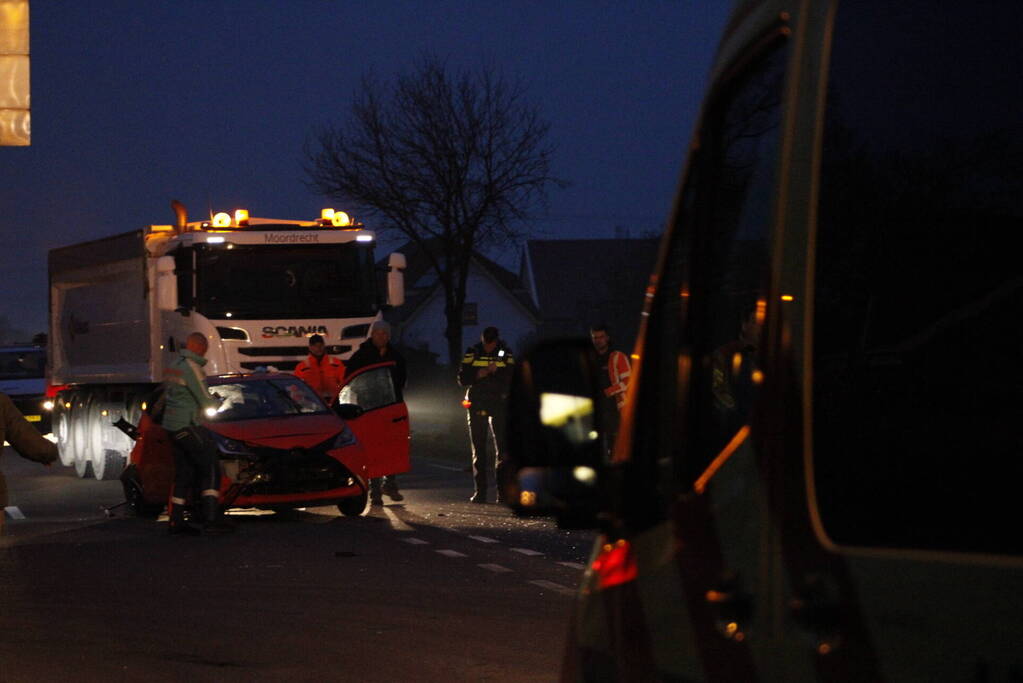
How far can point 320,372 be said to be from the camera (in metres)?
20.1

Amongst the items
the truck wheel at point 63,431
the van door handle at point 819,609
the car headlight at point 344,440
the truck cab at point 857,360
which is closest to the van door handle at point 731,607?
the truck cab at point 857,360

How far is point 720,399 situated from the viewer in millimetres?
2963

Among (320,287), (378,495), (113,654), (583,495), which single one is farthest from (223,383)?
(583,495)

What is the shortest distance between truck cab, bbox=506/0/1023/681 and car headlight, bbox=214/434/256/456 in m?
13.6

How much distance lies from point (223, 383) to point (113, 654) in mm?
8851

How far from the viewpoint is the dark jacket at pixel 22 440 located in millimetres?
9648

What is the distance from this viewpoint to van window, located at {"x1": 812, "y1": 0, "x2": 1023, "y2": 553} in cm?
220

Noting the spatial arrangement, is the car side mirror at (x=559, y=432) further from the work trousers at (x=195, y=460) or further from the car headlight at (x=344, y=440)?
the car headlight at (x=344, y=440)

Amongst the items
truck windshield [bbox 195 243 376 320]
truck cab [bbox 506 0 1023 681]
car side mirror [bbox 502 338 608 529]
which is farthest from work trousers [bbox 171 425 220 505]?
truck cab [bbox 506 0 1023 681]

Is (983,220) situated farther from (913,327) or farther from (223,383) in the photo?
(223,383)

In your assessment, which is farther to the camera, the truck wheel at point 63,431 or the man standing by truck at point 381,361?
the truck wheel at point 63,431

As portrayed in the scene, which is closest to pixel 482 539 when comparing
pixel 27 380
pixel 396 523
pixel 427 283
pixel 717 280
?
pixel 396 523

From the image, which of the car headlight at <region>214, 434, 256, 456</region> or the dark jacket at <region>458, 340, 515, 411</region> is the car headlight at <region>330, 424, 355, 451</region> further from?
the dark jacket at <region>458, 340, 515, 411</region>

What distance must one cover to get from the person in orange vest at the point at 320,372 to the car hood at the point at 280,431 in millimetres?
2695
